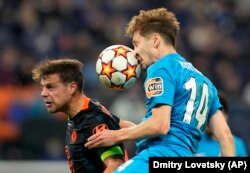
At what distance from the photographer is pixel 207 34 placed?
16.4m

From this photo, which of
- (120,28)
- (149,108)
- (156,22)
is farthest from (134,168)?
(120,28)

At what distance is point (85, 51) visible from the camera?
1579cm

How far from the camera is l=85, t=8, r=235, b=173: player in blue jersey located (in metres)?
5.94

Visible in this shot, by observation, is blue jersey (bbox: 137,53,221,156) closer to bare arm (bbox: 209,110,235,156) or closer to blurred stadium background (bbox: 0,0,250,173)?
bare arm (bbox: 209,110,235,156)

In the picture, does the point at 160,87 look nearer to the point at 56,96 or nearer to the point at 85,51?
the point at 56,96

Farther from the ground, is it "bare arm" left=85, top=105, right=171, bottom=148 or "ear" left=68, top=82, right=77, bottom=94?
"ear" left=68, top=82, right=77, bottom=94

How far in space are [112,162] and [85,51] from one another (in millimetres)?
9517

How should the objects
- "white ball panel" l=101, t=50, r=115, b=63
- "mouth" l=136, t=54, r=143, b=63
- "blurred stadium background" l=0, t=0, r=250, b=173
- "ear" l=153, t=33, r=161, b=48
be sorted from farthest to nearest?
"blurred stadium background" l=0, t=0, r=250, b=173 < "white ball panel" l=101, t=50, r=115, b=63 < "mouth" l=136, t=54, r=143, b=63 < "ear" l=153, t=33, r=161, b=48

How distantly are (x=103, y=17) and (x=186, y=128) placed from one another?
11.0 meters

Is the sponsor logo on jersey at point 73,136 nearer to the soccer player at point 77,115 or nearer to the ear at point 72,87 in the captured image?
the soccer player at point 77,115

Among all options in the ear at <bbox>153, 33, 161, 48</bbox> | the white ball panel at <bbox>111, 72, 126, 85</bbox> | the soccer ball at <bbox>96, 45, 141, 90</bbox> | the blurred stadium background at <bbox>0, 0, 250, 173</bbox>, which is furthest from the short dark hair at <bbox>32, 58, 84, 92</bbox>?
the blurred stadium background at <bbox>0, 0, 250, 173</bbox>

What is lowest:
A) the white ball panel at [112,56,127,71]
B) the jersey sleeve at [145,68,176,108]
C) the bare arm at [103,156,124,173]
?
the bare arm at [103,156,124,173]

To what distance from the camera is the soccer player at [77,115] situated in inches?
256

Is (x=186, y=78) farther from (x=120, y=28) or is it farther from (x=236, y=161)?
(x=120, y=28)
